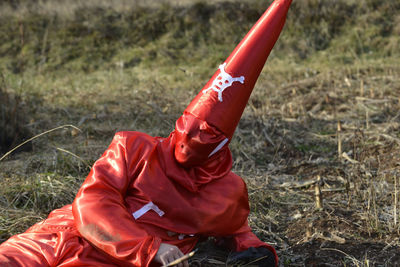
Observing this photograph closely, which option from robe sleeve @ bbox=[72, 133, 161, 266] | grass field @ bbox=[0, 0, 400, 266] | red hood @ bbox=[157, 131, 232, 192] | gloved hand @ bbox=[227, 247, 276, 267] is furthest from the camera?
grass field @ bbox=[0, 0, 400, 266]

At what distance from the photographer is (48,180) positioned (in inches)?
143

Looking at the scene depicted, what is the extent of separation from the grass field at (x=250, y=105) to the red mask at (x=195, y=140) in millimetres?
744

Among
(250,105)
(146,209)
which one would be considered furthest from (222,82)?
(250,105)

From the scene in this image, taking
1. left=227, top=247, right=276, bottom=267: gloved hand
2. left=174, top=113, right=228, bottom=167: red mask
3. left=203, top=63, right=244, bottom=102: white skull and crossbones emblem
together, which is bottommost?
left=227, top=247, right=276, bottom=267: gloved hand

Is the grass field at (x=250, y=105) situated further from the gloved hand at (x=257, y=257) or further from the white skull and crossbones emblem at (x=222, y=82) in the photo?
the white skull and crossbones emblem at (x=222, y=82)

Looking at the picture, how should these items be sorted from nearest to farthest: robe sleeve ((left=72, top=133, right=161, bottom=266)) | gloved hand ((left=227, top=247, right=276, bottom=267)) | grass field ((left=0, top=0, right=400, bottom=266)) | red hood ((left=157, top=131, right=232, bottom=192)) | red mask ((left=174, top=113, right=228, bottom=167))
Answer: robe sleeve ((left=72, top=133, right=161, bottom=266)) < red mask ((left=174, top=113, right=228, bottom=167)) < red hood ((left=157, top=131, right=232, bottom=192)) < gloved hand ((left=227, top=247, right=276, bottom=267)) < grass field ((left=0, top=0, right=400, bottom=266))

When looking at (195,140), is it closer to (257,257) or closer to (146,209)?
(146,209)

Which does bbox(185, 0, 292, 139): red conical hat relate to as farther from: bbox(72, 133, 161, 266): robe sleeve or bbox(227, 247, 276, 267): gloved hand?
bbox(227, 247, 276, 267): gloved hand

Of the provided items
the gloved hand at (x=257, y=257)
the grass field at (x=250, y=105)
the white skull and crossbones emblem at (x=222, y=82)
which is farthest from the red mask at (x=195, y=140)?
the grass field at (x=250, y=105)

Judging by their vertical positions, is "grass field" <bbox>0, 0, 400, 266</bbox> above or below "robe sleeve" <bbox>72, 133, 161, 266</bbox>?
below

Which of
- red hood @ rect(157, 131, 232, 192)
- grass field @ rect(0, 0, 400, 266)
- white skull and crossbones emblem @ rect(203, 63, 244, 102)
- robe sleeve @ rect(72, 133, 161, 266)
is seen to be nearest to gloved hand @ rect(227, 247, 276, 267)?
grass field @ rect(0, 0, 400, 266)

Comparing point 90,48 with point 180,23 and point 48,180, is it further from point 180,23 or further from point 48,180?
point 48,180

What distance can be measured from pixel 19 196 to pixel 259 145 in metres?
2.26

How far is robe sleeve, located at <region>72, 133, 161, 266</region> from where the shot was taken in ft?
6.74
